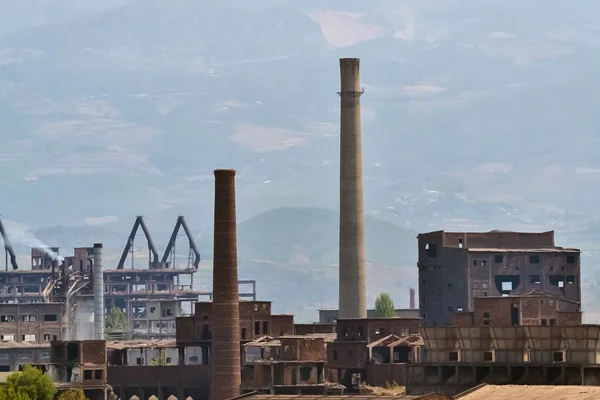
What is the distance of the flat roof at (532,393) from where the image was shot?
4628 centimetres

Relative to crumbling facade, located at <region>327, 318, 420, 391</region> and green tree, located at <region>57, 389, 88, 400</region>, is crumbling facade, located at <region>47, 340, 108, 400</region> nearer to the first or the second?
green tree, located at <region>57, 389, 88, 400</region>

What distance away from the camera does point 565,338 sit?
6019 cm

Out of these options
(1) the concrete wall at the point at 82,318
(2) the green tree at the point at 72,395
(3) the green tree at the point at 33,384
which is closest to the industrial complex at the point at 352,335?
(1) the concrete wall at the point at 82,318

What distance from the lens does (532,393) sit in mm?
48094

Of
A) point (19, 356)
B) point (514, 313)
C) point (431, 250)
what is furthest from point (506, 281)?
point (19, 356)

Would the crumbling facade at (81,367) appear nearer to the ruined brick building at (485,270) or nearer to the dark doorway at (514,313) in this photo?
the dark doorway at (514,313)

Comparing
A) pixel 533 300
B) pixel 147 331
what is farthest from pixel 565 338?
pixel 147 331

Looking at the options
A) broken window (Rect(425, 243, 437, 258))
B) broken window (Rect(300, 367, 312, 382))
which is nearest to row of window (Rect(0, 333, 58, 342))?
broken window (Rect(425, 243, 437, 258))

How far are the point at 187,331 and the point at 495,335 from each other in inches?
1883

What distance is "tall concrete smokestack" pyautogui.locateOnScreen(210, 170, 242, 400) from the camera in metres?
92.1

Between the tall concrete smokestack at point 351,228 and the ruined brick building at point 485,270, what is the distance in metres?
5.65

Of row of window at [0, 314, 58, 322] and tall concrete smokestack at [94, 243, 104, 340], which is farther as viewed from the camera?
tall concrete smokestack at [94, 243, 104, 340]

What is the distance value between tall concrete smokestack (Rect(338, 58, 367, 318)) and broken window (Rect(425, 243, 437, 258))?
6873 millimetres

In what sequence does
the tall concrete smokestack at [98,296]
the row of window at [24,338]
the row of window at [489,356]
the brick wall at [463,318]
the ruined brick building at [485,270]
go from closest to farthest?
the row of window at [489,356] → the brick wall at [463,318] → the ruined brick building at [485,270] → the row of window at [24,338] → the tall concrete smokestack at [98,296]
